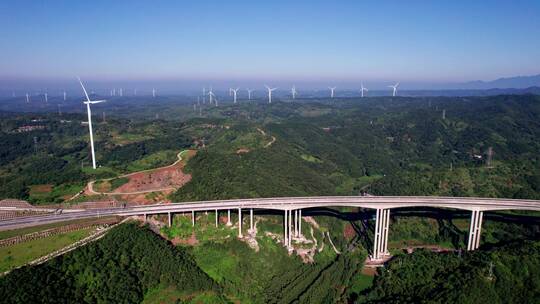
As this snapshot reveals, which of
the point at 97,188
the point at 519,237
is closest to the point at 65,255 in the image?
the point at 97,188

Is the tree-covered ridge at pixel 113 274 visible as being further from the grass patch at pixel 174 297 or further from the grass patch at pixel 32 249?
the grass patch at pixel 32 249

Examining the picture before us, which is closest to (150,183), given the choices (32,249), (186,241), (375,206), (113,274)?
(186,241)

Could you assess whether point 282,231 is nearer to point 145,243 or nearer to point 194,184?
point 194,184

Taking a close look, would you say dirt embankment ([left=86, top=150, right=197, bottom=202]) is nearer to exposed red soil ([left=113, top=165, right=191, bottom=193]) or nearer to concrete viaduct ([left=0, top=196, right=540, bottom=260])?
exposed red soil ([left=113, top=165, right=191, bottom=193])

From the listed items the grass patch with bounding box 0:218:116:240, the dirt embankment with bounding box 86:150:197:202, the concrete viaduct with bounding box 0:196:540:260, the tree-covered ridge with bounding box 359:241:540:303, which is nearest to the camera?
→ the tree-covered ridge with bounding box 359:241:540:303

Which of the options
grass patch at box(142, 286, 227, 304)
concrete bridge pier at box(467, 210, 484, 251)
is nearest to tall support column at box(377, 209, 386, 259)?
concrete bridge pier at box(467, 210, 484, 251)

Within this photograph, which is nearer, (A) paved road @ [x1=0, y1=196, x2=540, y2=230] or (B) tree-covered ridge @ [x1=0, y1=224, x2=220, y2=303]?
(B) tree-covered ridge @ [x1=0, y1=224, x2=220, y2=303]

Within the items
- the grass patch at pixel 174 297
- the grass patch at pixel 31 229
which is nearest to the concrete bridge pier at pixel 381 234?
the grass patch at pixel 174 297
